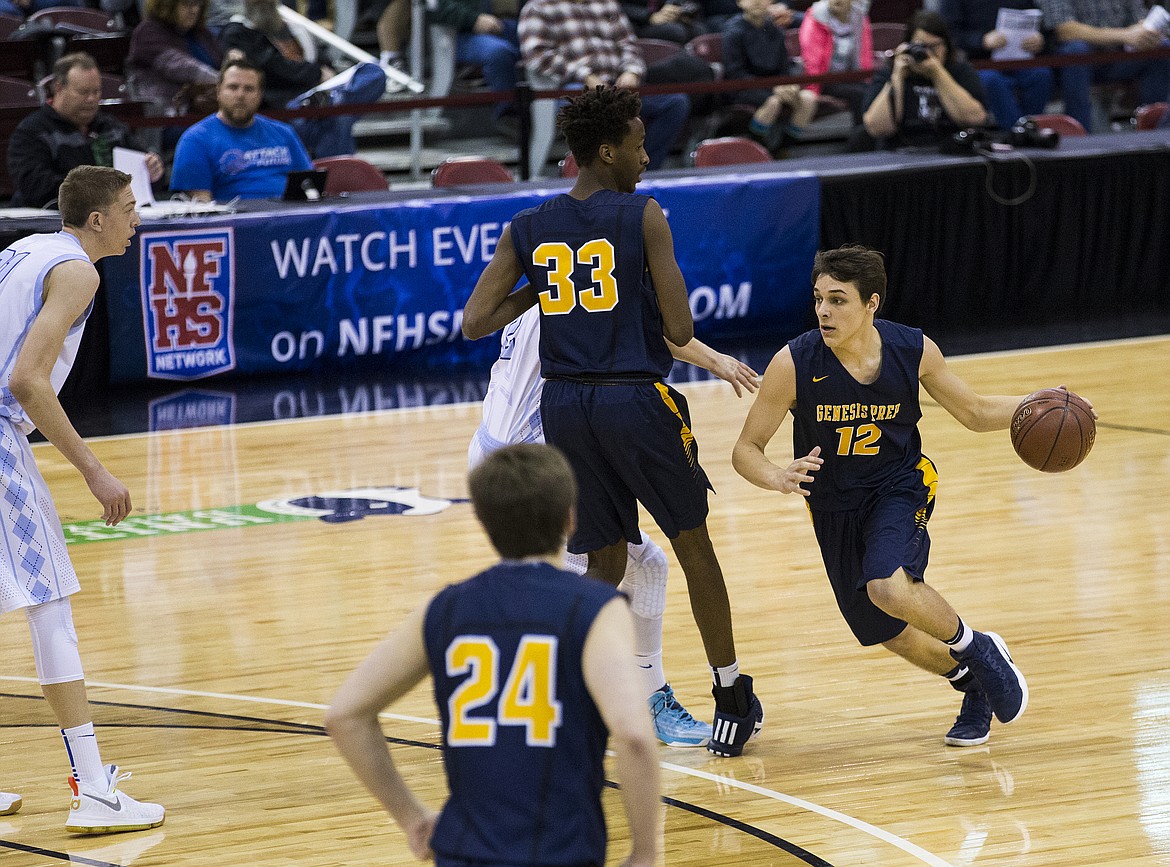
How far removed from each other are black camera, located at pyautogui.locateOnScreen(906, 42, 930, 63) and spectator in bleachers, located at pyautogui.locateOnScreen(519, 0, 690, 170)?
1950mm

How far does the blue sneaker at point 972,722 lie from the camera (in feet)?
15.3

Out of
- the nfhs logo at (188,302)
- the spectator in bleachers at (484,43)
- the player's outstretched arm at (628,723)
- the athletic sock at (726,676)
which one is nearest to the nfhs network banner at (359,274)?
the nfhs logo at (188,302)

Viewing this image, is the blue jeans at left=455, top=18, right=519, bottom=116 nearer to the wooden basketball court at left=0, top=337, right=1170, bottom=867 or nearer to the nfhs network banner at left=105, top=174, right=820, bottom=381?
the nfhs network banner at left=105, top=174, right=820, bottom=381

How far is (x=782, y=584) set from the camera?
634cm

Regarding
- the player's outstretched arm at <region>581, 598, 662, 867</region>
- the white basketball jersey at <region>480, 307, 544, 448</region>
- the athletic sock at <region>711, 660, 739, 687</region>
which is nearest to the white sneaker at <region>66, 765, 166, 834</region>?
the white basketball jersey at <region>480, 307, 544, 448</region>

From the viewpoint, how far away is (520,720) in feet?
7.89

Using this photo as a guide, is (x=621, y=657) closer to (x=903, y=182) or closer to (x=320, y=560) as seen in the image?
(x=320, y=560)

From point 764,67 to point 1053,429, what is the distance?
893 cm

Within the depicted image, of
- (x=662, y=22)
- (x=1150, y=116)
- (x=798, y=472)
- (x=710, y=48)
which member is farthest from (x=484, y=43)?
(x=798, y=472)

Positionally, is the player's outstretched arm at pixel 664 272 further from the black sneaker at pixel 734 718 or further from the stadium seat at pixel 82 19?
the stadium seat at pixel 82 19

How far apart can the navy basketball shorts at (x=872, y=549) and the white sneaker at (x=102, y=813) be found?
1.87 meters

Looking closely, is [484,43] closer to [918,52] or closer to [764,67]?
[764,67]

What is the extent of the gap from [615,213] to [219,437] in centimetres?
485

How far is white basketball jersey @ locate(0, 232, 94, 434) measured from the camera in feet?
13.7
